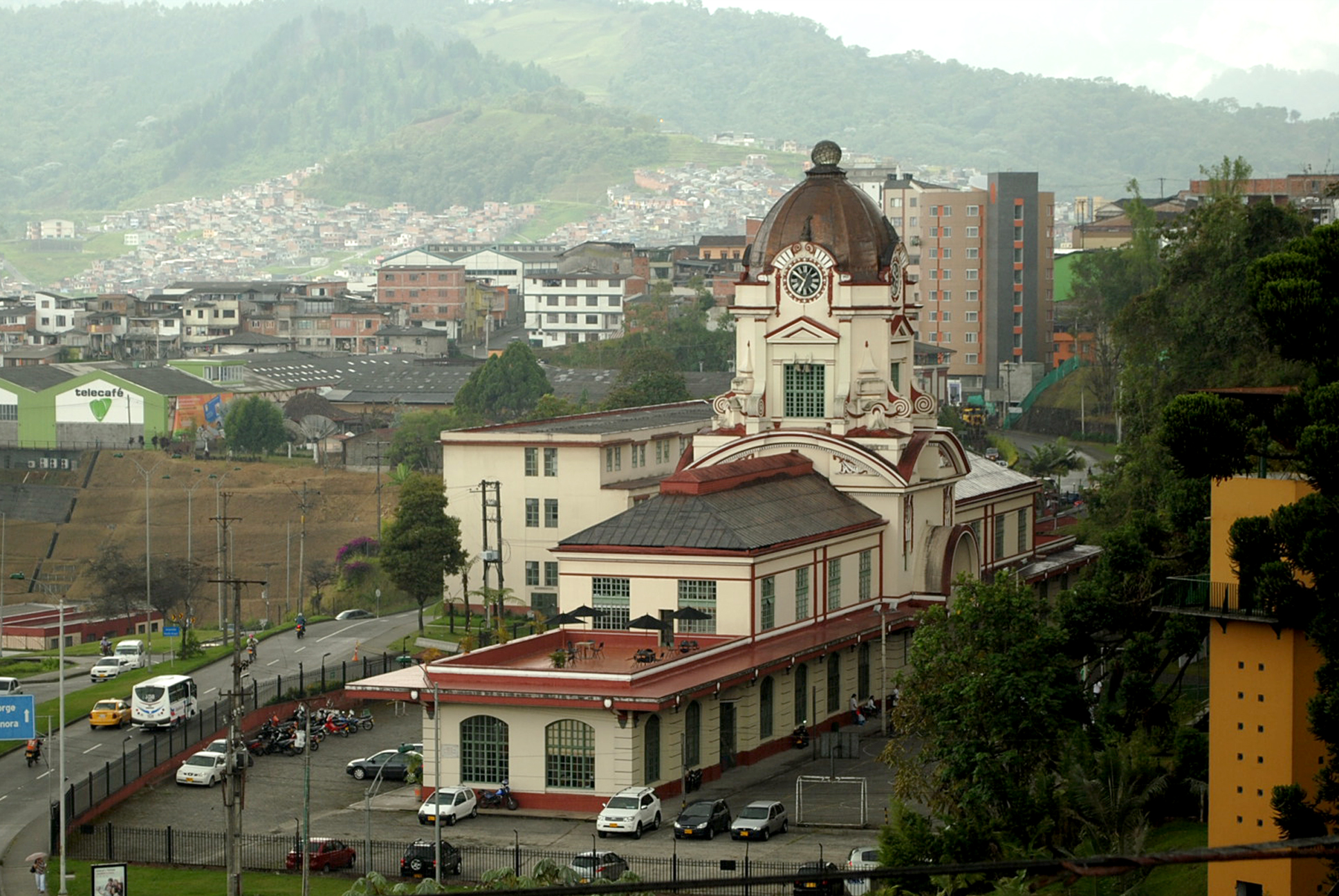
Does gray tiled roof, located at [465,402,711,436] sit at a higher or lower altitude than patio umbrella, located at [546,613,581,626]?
higher

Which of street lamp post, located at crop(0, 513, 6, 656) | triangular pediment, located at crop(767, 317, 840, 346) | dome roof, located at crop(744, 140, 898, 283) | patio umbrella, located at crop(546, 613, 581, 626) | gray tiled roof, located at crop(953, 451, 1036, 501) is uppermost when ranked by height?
dome roof, located at crop(744, 140, 898, 283)

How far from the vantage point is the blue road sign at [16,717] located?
50.0 metres

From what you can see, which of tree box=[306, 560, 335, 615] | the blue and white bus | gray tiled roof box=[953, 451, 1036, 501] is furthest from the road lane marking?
gray tiled roof box=[953, 451, 1036, 501]

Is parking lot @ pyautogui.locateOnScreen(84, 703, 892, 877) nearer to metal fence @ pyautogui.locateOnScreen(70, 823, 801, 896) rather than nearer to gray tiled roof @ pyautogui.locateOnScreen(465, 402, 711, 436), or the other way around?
metal fence @ pyautogui.locateOnScreen(70, 823, 801, 896)

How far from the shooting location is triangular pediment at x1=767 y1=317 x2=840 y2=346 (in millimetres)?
72188

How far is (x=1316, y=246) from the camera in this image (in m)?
38.1

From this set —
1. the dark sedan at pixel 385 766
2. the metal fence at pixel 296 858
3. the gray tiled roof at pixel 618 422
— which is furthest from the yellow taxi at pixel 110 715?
the gray tiled roof at pixel 618 422

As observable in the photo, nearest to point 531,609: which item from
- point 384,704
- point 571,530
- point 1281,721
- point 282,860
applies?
point 571,530

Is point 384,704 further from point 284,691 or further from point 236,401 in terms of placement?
point 236,401

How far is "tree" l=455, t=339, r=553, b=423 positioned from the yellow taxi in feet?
275

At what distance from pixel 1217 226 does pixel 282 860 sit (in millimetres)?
44945

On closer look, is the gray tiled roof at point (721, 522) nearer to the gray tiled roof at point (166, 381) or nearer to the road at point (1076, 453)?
the road at point (1076, 453)

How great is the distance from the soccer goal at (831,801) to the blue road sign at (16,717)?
61.4 feet

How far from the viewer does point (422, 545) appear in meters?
83.2
